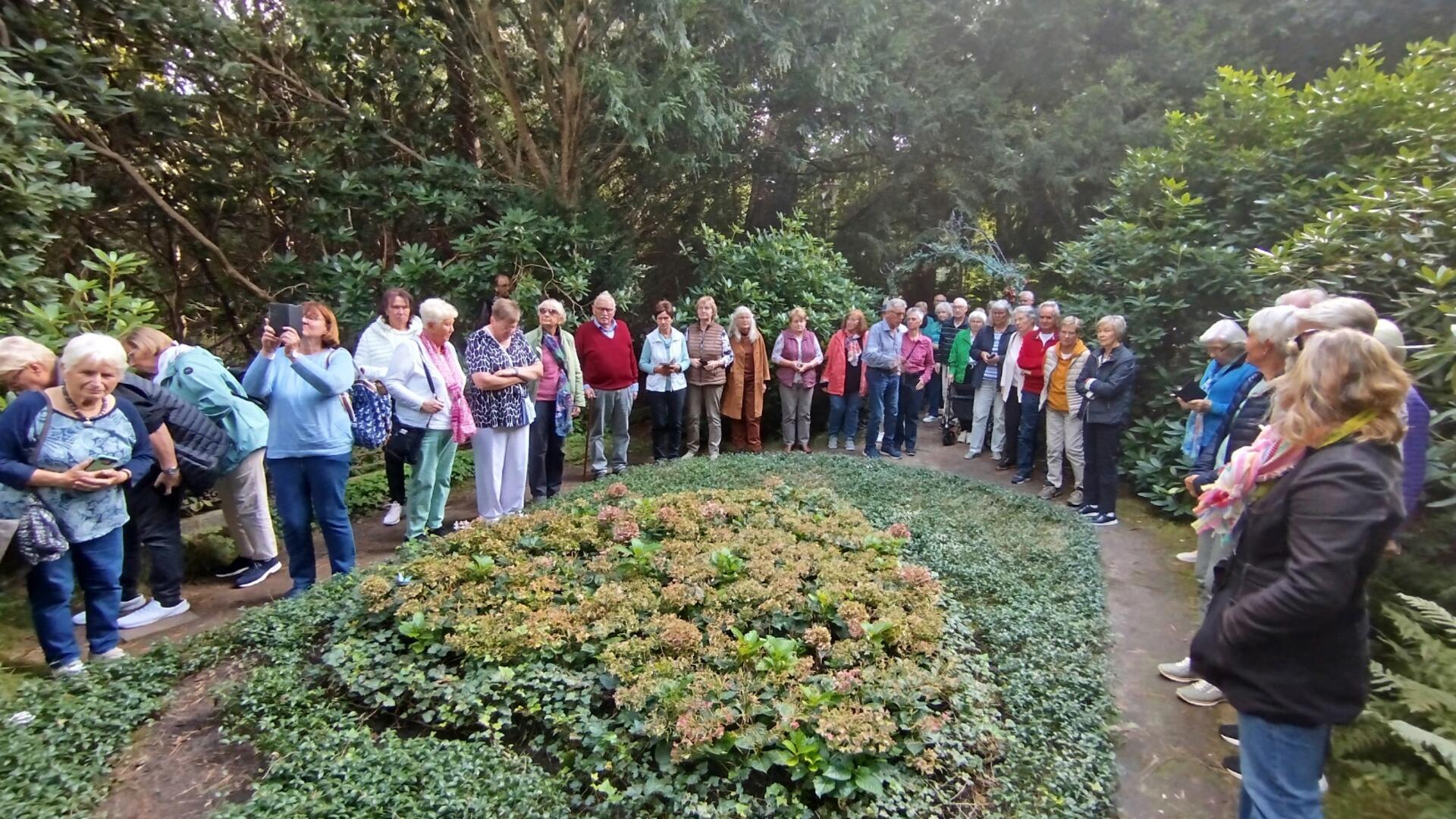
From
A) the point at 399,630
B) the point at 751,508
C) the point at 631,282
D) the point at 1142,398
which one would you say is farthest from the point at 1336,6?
the point at 399,630

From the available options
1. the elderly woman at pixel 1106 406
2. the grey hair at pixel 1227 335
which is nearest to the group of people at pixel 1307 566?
the grey hair at pixel 1227 335

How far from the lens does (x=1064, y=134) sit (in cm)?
1249

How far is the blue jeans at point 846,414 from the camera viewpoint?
9165 mm

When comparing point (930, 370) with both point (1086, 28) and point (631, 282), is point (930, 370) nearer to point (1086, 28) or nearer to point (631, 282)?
point (631, 282)

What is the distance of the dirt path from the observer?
10.5 feet

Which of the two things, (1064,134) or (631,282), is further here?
(1064,134)

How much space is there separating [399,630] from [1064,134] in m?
12.6

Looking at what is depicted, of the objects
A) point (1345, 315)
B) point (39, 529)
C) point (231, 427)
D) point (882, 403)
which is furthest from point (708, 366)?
point (1345, 315)

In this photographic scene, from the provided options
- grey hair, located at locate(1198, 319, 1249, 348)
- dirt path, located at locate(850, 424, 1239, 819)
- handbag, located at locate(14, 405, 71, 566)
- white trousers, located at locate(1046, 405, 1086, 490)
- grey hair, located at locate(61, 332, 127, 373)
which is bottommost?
dirt path, located at locate(850, 424, 1239, 819)

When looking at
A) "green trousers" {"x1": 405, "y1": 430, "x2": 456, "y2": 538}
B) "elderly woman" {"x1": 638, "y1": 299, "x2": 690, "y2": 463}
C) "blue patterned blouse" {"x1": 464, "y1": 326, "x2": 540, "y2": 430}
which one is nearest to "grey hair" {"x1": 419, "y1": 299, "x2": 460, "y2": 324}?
"blue patterned blouse" {"x1": 464, "y1": 326, "x2": 540, "y2": 430}

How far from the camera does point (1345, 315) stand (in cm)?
302

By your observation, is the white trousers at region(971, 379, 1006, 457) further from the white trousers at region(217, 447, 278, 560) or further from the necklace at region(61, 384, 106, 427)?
the necklace at region(61, 384, 106, 427)

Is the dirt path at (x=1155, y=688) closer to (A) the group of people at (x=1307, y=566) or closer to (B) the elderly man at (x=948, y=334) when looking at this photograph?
(A) the group of people at (x=1307, y=566)

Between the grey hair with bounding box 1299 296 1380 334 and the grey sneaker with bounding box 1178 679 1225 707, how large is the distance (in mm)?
1880
